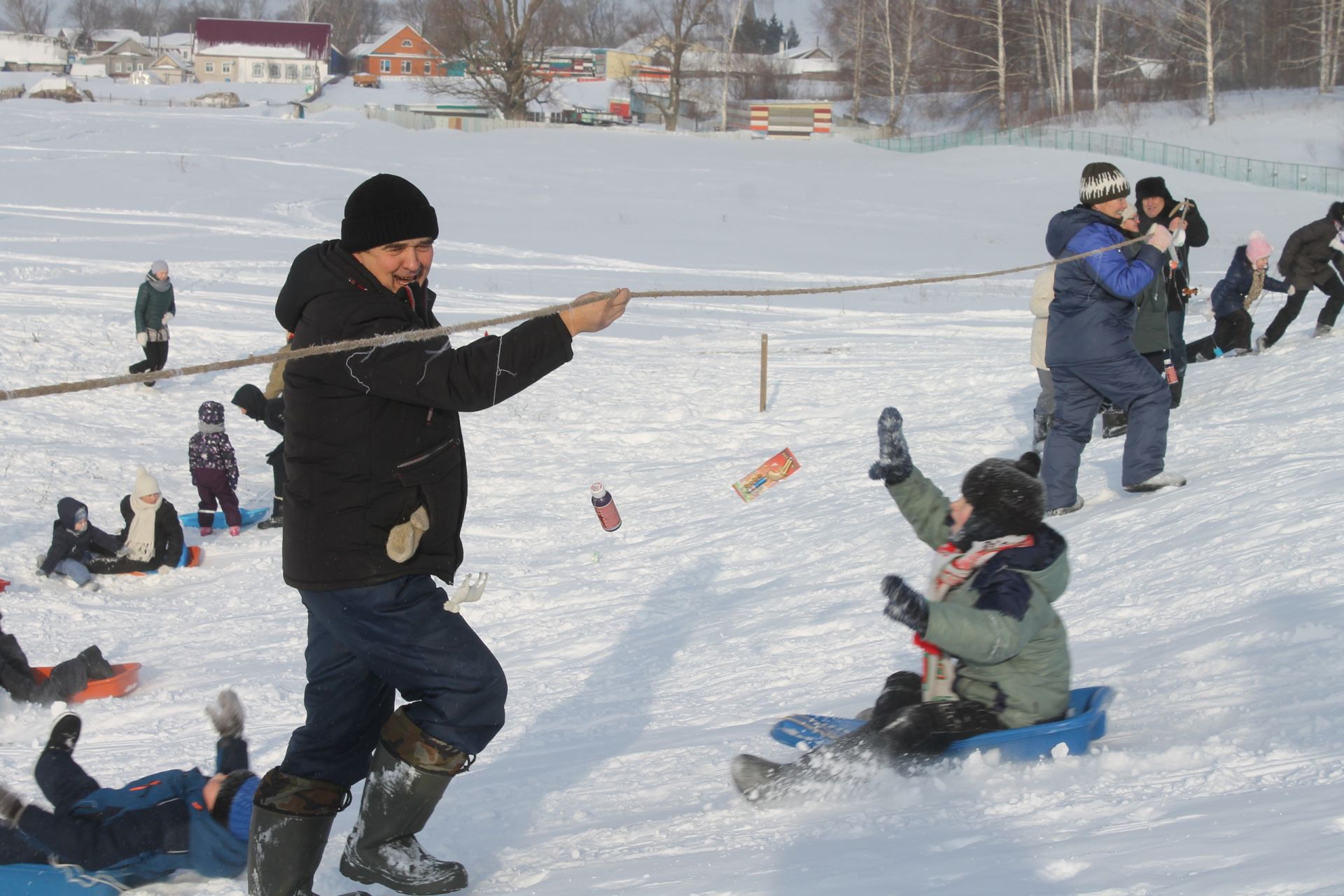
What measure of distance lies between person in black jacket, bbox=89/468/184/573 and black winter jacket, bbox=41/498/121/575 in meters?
0.11

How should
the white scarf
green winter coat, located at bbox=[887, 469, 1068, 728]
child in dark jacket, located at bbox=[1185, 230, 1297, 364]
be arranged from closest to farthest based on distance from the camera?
green winter coat, located at bbox=[887, 469, 1068, 728], the white scarf, child in dark jacket, located at bbox=[1185, 230, 1297, 364]

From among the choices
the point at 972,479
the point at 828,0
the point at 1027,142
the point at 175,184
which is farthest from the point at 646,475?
the point at 828,0

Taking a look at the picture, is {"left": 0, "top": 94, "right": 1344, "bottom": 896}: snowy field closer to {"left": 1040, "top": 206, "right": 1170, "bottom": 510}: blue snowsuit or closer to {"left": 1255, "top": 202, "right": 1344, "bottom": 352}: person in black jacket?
{"left": 1040, "top": 206, "right": 1170, "bottom": 510}: blue snowsuit

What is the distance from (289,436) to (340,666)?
60 centimetres

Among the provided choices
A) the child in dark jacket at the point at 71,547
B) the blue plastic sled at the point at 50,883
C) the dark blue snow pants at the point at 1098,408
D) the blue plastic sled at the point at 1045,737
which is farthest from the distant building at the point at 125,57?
the blue plastic sled at the point at 1045,737

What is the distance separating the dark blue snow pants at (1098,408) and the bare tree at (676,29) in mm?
58478

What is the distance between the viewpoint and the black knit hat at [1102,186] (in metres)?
6.43

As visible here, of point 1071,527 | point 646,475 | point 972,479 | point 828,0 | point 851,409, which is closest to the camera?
point 972,479

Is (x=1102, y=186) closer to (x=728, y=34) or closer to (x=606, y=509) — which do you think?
(x=606, y=509)

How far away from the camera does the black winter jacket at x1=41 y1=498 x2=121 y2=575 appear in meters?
8.27

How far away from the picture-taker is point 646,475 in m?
10.5

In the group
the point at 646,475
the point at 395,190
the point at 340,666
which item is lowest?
the point at 646,475

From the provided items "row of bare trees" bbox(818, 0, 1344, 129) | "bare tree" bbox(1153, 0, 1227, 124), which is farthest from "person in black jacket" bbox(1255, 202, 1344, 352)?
"row of bare trees" bbox(818, 0, 1344, 129)

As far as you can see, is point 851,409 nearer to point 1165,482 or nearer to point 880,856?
point 1165,482
